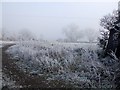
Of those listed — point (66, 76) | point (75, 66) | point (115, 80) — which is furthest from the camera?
point (75, 66)

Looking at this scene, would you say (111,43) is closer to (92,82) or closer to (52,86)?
(92,82)

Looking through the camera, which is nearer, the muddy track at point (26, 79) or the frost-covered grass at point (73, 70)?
the muddy track at point (26, 79)

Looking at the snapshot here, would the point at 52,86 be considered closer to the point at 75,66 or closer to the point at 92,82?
the point at 92,82

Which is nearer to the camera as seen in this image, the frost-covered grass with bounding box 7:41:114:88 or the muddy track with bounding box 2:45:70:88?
the muddy track with bounding box 2:45:70:88

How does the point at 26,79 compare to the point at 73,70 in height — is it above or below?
below

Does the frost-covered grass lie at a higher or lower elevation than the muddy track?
higher

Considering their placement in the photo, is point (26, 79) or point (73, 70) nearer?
point (26, 79)

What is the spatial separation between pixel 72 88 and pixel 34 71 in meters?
3.66

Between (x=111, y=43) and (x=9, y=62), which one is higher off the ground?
(x=111, y=43)

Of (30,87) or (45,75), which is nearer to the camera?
(30,87)

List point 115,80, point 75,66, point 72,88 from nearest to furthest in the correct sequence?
point 72,88 < point 115,80 < point 75,66

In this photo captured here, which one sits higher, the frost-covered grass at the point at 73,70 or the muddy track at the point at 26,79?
the frost-covered grass at the point at 73,70

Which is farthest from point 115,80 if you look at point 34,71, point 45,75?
point 34,71

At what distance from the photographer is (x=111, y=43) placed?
17000mm
